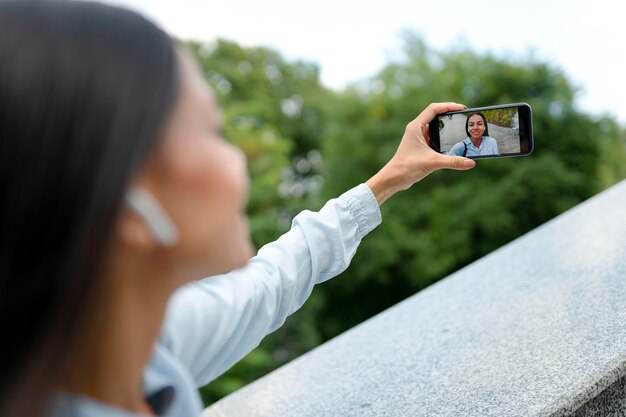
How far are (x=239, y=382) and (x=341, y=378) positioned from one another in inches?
308

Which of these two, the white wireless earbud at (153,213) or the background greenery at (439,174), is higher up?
the white wireless earbud at (153,213)

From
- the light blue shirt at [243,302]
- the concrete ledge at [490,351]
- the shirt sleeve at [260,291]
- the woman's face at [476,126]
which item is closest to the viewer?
the light blue shirt at [243,302]

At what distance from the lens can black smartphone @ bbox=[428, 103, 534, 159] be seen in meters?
1.24

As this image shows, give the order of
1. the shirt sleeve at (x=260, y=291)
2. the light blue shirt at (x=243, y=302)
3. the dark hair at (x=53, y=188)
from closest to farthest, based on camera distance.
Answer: the dark hair at (x=53, y=188), the light blue shirt at (x=243, y=302), the shirt sleeve at (x=260, y=291)

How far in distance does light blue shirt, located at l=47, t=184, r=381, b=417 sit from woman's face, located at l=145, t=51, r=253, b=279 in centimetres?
20

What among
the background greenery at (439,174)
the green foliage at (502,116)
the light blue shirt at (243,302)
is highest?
the green foliage at (502,116)

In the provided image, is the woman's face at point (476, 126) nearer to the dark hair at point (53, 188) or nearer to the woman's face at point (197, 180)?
the woman's face at point (197, 180)

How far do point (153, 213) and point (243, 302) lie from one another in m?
0.42

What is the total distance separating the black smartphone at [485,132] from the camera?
4.06 feet

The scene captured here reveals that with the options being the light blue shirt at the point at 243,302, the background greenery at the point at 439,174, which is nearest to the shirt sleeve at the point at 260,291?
the light blue shirt at the point at 243,302

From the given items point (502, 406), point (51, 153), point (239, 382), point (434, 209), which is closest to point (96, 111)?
point (51, 153)

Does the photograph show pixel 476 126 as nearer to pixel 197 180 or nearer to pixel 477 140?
pixel 477 140

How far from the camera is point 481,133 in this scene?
1.29 metres

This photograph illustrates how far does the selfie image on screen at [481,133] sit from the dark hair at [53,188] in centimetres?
82
